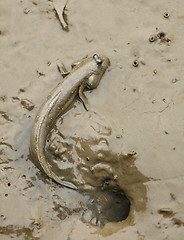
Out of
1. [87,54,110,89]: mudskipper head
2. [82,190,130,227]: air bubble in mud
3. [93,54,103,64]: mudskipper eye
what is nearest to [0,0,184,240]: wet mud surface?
[82,190,130,227]: air bubble in mud

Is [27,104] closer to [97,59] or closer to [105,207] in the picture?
[97,59]

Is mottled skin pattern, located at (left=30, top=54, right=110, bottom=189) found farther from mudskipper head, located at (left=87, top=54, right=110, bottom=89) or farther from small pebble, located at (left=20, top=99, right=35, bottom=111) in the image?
small pebble, located at (left=20, top=99, right=35, bottom=111)

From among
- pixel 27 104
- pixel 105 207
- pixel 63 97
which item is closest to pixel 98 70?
pixel 63 97

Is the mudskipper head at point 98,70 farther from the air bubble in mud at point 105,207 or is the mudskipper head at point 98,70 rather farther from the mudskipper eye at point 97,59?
the air bubble in mud at point 105,207

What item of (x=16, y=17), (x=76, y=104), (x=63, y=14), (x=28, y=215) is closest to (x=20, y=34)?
(x=16, y=17)

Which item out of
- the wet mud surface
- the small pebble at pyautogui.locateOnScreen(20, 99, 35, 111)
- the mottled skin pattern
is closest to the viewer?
the wet mud surface

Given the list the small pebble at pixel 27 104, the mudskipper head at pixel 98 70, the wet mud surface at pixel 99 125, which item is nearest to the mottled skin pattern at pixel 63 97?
the mudskipper head at pixel 98 70
